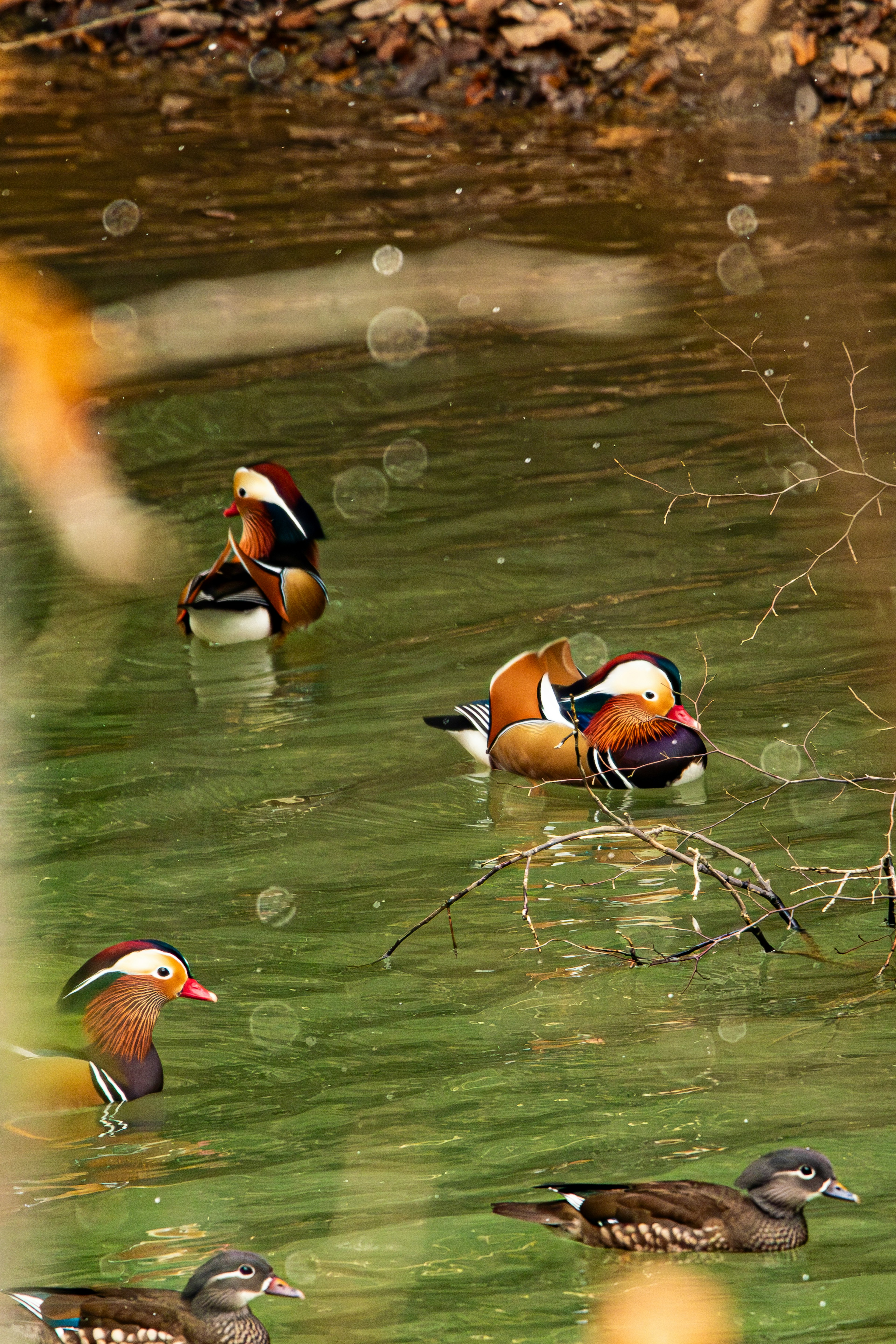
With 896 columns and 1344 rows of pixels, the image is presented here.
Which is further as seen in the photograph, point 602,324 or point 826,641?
point 602,324

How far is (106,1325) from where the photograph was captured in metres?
3.41

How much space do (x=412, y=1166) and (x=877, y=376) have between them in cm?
759

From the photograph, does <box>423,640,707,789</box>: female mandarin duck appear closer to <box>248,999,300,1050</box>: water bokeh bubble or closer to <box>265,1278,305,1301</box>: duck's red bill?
<box>248,999,300,1050</box>: water bokeh bubble

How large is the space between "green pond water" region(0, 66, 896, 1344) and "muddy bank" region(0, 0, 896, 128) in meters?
2.09

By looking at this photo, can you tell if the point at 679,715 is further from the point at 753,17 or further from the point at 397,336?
the point at 753,17

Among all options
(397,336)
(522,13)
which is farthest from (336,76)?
(397,336)

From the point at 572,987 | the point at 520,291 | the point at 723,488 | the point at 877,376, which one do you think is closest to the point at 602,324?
the point at 520,291

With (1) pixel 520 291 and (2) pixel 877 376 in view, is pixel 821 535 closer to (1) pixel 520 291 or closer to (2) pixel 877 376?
(2) pixel 877 376

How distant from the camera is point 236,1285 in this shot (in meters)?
3.44

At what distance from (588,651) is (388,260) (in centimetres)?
643

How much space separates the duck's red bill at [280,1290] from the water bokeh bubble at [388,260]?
1054 cm

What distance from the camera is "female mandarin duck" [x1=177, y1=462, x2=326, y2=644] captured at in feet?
26.6

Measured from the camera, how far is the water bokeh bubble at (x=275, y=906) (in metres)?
5.77

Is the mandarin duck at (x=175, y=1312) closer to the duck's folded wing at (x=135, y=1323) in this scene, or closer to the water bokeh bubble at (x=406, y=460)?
the duck's folded wing at (x=135, y=1323)
